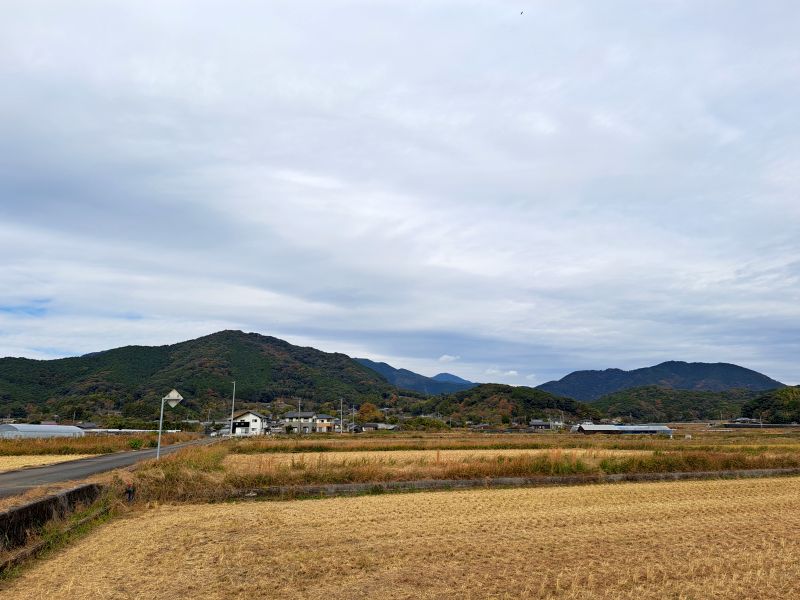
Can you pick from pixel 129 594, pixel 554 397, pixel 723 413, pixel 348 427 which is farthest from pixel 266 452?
pixel 723 413

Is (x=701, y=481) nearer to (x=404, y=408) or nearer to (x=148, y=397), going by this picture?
(x=148, y=397)

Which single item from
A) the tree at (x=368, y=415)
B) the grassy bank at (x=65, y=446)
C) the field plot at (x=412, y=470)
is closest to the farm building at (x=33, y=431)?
the grassy bank at (x=65, y=446)

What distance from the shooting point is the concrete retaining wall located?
346 inches

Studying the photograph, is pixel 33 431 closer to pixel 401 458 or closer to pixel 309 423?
pixel 309 423

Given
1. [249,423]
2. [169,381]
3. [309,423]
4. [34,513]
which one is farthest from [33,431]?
[169,381]

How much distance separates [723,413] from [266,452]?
144681mm

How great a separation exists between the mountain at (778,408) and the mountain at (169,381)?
95714 millimetres

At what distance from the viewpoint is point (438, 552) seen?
9.03 metres

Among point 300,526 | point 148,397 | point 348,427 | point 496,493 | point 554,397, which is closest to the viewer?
point 300,526

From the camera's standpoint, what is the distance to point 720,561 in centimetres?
841

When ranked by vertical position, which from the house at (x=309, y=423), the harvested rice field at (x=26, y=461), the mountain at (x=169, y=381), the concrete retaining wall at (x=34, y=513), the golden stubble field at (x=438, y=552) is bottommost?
the house at (x=309, y=423)

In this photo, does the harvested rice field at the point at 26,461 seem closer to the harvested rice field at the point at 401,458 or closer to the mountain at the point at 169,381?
the harvested rice field at the point at 401,458

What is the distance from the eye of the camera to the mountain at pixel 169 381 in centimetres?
11638

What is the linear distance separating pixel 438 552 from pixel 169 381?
13794cm
